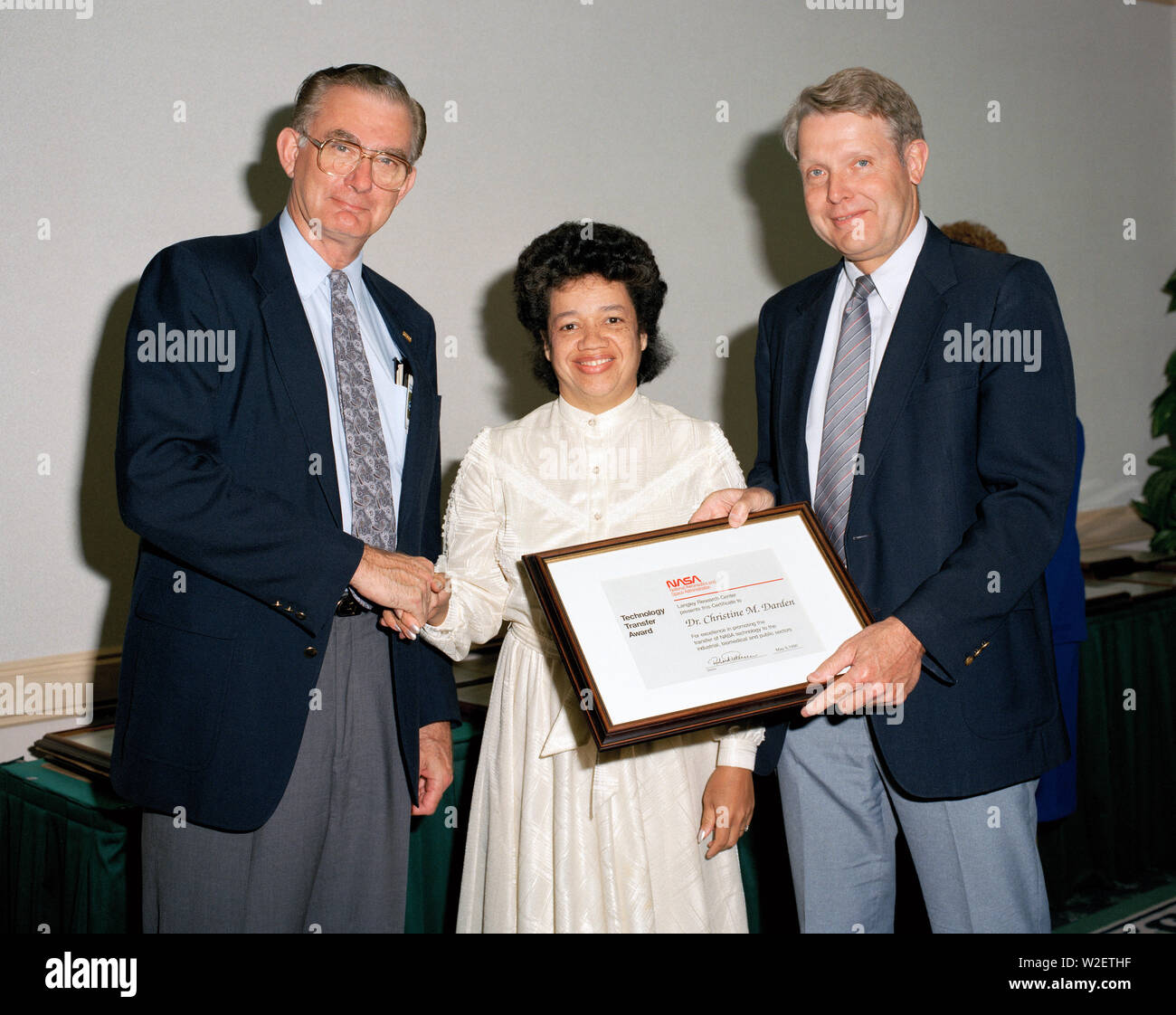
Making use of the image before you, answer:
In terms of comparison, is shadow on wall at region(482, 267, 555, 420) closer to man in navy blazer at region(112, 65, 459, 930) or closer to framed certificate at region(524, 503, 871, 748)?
man in navy blazer at region(112, 65, 459, 930)

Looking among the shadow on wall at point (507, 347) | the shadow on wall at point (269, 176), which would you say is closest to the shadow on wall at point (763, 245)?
the shadow on wall at point (507, 347)

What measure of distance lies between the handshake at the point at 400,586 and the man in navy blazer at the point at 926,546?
54 centimetres

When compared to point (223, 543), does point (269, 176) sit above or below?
above

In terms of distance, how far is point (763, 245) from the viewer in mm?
4344

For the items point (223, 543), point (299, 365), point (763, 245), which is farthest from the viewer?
point (763, 245)

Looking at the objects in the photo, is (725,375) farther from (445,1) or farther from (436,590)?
(436,590)

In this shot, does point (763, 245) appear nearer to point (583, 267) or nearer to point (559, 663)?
point (583, 267)

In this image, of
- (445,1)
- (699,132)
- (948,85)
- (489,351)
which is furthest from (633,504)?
(948,85)

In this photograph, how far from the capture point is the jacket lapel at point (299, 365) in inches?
71.4

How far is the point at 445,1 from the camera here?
139 inches

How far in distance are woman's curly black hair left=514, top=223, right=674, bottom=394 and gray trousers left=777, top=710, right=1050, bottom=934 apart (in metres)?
0.88

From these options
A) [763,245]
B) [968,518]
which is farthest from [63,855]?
[763,245]

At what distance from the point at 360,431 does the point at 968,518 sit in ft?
3.62

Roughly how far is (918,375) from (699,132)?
8.59 feet
